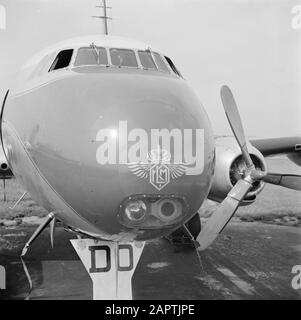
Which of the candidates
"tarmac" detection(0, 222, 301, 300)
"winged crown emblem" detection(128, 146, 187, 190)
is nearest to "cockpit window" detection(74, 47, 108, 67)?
"winged crown emblem" detection(128, 146, 187, 190)

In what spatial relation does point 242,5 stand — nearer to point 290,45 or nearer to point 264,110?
point 290,45

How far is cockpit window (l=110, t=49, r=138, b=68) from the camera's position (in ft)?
14.8

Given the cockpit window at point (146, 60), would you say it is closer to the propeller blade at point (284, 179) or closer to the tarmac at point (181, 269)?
the propeller blade at point (284, 179)

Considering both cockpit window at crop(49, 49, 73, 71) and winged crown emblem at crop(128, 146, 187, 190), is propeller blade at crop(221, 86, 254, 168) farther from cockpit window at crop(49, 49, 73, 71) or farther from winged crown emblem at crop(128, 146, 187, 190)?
winged crown emblem at crop(128, 146, 187, 190)

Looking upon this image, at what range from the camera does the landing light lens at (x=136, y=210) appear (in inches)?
Result: 139

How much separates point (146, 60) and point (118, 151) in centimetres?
154

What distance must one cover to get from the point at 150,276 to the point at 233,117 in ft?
10.2

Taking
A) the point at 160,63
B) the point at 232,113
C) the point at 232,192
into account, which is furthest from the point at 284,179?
the point at 160,63

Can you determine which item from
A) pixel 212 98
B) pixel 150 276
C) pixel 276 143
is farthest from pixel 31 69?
pixel 276 143

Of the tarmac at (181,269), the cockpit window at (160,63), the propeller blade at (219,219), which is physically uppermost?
the cockpit window at (160,63)

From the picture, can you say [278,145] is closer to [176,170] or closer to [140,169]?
[176,170]

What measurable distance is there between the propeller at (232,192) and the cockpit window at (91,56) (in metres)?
1.51

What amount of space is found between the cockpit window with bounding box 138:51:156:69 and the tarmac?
10.5 ft

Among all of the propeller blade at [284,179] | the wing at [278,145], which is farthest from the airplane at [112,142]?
the wing at [278,145]
